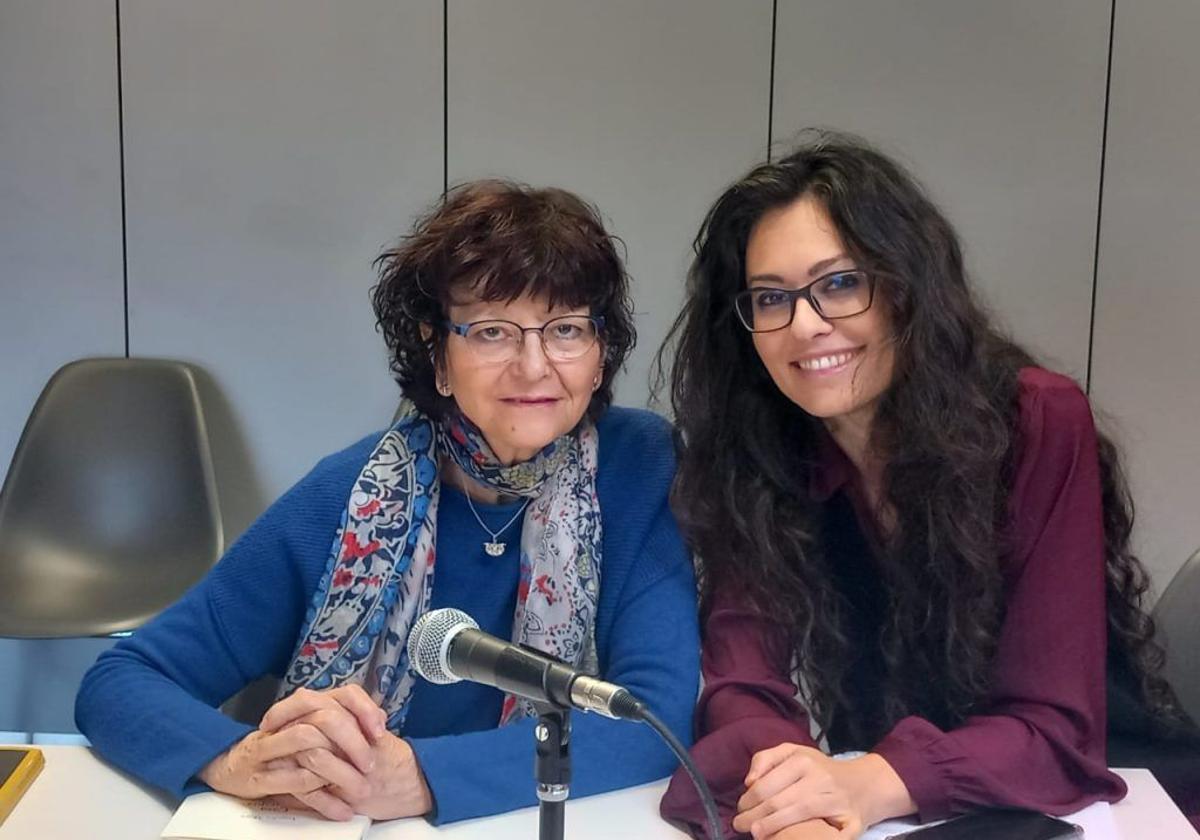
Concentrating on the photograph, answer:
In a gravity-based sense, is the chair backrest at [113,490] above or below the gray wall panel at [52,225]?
below

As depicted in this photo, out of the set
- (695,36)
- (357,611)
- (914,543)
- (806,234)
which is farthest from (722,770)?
(695,36)

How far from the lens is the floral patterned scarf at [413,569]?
1.61m

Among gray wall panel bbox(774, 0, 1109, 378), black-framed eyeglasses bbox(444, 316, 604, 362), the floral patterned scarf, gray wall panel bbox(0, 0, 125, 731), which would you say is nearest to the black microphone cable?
the floral patterned scarf

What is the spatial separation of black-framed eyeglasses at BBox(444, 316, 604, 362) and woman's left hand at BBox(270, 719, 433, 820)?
55cm

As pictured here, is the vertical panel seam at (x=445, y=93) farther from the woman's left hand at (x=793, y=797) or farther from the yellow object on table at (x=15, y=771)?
the woman's left hand at (x=793, y=797)

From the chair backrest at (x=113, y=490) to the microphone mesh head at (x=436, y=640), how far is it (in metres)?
2.04

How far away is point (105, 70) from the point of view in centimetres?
314

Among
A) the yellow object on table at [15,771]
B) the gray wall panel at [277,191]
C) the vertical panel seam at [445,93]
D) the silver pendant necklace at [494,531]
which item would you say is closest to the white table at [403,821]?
the yellow object on table at [15,771]

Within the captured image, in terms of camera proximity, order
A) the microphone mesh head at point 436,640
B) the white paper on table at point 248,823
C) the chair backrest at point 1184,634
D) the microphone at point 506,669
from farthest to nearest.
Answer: the chair backrest at point 1184,634 → the white paper on table at point 248,823 → the microphone mesh head at point 436,640 → the microphone at point 506,669

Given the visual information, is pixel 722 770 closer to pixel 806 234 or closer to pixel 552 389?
pixel 552 389

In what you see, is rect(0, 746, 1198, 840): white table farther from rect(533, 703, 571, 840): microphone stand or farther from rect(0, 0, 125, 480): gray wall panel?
rect(0, 0, 125, 480): gray wall panel

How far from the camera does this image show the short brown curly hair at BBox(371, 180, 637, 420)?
1.58 meters

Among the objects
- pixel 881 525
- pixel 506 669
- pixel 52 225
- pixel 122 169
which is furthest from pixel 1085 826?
pixel 52 225

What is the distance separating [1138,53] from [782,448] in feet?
6.58
